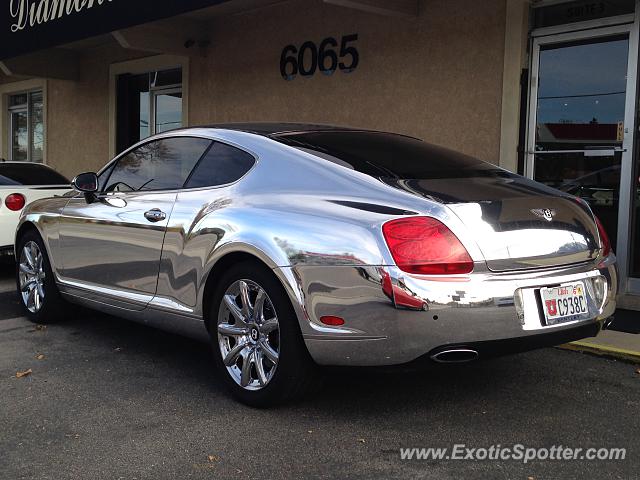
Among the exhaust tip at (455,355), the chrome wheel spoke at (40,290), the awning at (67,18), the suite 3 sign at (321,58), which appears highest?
the awning at (67,18)

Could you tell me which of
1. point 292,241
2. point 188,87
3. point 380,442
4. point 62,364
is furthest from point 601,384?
point 188,87

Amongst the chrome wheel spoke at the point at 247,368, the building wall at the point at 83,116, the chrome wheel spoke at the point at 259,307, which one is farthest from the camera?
the building wall at the point at 83,116

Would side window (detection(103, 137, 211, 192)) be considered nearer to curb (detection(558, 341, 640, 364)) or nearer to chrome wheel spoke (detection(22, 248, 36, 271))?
chrome wheel spoke (detection(22, 248, 36, 271))

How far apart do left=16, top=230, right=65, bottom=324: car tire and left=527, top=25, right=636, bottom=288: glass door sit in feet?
14.6

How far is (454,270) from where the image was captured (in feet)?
10.6

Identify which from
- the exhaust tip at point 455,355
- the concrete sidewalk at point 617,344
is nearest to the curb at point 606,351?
the concrete sidewalk at point 617,344

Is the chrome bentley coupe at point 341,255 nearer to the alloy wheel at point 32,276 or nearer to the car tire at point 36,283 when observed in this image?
the car tire at point 36,283

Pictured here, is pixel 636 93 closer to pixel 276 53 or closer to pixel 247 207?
pixel 247 207

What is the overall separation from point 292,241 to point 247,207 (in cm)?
43

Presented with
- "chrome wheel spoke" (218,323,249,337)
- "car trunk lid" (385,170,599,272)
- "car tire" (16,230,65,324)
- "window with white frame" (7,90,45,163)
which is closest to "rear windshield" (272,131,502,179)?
"car trunk lid" (385,170,599,272)

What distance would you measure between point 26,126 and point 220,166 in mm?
12531

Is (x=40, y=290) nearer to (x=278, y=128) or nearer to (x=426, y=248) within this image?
(x=278, y=128)

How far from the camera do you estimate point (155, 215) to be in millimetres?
4395

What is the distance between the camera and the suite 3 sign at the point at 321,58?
8578 mm
